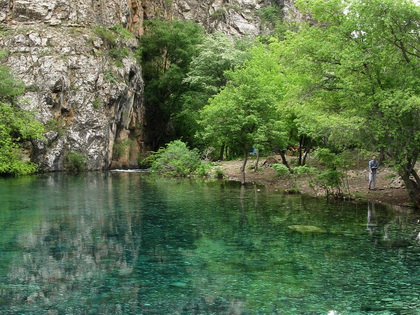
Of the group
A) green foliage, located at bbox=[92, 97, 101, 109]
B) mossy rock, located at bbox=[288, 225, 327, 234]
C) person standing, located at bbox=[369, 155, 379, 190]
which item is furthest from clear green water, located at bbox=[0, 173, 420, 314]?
green foliage, located at bbox=[92, 97, 101, 109]

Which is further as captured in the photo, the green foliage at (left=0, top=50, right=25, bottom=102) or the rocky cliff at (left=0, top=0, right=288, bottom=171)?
the rocky cliff at (left=0, top=0, right=288, bottom=171)

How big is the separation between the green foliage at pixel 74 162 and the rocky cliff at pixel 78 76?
1.14 feet

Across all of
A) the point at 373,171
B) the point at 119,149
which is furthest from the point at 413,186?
the point at 119,149

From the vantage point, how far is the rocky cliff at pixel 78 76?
4045 cm

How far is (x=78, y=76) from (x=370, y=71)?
3126cm

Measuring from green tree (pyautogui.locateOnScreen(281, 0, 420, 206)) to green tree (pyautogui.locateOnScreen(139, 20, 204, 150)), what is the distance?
104 ft

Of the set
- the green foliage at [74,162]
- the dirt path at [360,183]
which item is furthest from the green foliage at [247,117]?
the green foliage at [74,162]

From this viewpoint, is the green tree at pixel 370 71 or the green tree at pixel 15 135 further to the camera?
the green tree at pixel 15 135

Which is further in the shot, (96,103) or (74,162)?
(96,103)

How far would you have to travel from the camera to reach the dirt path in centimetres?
2128

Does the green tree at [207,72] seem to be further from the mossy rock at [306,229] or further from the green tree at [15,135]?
the mossy rock at [306,229]

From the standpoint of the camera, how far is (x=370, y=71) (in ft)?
59.3

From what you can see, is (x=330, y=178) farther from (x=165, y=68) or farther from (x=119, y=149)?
(x=165, y=68)

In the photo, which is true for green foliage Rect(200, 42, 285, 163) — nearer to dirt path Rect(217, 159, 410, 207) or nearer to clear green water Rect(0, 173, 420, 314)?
dirt path Rect(217, 159, 410, 207)
